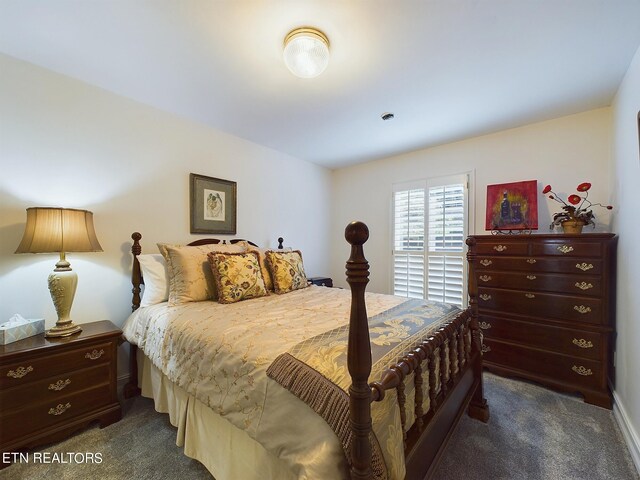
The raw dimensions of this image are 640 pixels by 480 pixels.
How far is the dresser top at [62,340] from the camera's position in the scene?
1524mm

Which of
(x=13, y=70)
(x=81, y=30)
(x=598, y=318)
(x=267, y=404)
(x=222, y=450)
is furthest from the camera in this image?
(x=598, y=318)

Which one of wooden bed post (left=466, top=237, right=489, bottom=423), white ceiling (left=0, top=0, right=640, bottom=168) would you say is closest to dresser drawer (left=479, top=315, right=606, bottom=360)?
wooden bed post (left=466, top=237, right=489, bottom=423)

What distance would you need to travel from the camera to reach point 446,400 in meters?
1.37

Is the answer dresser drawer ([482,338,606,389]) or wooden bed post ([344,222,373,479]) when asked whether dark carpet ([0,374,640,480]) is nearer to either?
dresser drawer ([482,338,606,389])

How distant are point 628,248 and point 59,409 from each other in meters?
3.79

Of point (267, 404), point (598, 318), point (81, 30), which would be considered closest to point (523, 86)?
point (598, 318)

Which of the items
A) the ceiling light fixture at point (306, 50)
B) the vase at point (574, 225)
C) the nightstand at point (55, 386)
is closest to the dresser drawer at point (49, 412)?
the nightstand at point (55, 386)

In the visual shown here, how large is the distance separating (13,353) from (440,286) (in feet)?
11.7

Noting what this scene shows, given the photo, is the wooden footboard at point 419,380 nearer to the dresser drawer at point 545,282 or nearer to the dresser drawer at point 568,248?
the dresser drawer at point 545,282

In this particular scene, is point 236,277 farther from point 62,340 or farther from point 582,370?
point 582,370

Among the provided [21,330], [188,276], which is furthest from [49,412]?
[188,276]

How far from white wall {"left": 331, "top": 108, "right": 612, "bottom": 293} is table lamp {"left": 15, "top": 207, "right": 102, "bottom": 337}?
10.1ft

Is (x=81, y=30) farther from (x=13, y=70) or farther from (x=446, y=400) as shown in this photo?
(x=446, y=400)

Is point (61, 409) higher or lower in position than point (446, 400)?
lower
